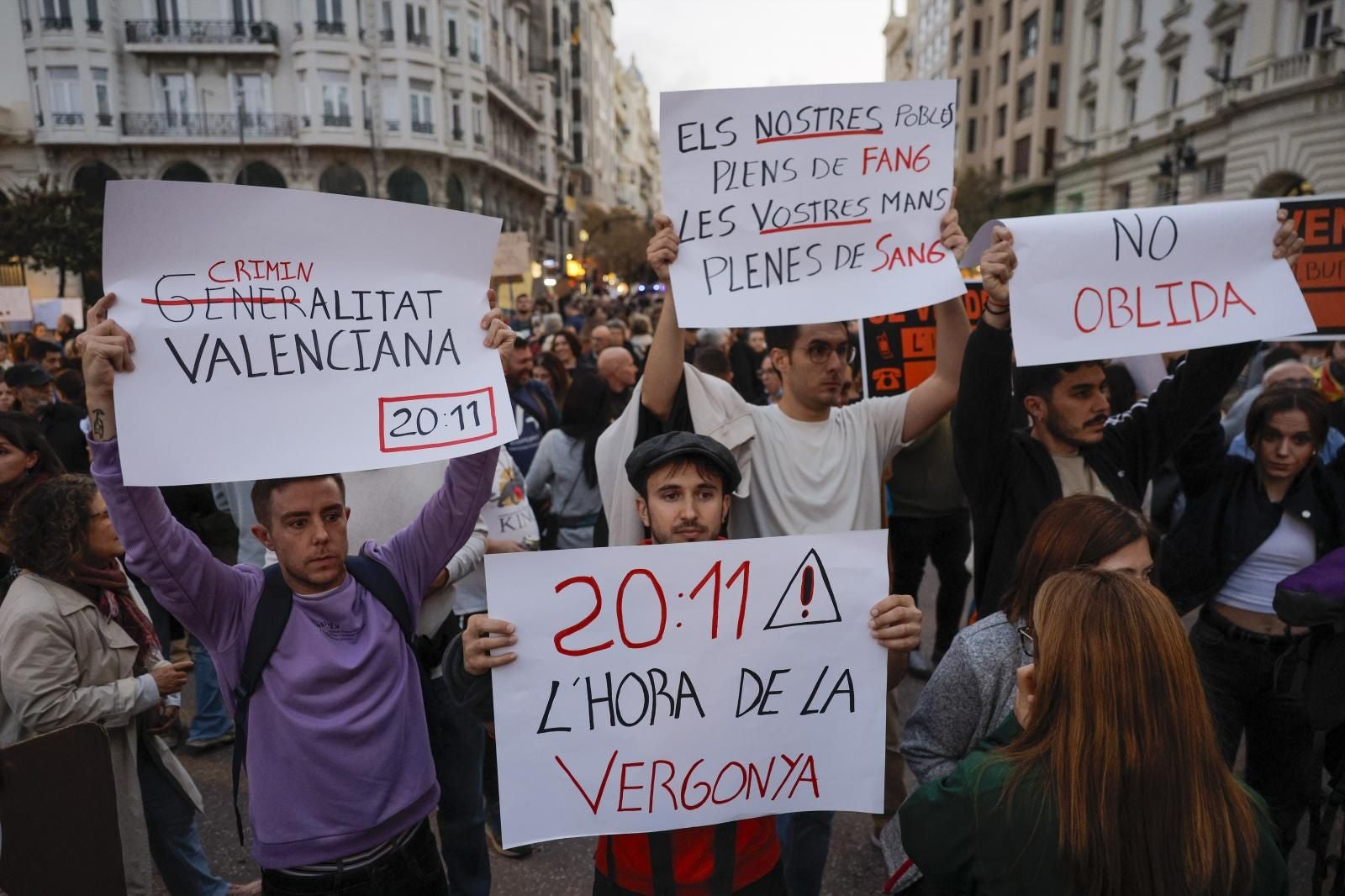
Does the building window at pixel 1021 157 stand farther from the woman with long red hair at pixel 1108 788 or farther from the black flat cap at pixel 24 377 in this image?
the woman with long red hair at pixel 1108 788

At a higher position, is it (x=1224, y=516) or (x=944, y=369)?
(x=944, y=369)

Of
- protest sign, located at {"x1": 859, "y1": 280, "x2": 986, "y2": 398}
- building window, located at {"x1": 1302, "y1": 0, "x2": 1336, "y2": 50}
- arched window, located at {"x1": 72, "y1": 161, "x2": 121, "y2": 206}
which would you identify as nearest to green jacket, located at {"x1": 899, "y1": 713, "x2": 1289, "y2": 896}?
protest sign, located at {"x1": 859, "y1": 280, "x2": 986, "y2": 398}

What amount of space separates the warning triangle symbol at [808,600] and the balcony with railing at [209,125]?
40335 millimetres

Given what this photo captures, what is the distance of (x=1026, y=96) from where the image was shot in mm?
42156

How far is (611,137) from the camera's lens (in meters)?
85.0

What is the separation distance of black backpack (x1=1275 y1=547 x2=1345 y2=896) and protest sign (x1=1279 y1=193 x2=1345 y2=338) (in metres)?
1.70

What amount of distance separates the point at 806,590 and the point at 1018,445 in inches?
41.8

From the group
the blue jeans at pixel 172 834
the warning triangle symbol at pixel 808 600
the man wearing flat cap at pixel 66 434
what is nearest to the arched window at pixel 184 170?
the man wearing flat cap at pixel 66 434

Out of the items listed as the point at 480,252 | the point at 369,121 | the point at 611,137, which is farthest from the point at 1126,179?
the point at 611,137

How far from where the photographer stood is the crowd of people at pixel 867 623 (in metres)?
1.22

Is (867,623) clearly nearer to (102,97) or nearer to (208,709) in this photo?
(208,709)

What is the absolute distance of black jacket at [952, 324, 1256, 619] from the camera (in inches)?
88.0

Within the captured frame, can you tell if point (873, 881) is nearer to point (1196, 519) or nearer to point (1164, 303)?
point (1196, 519)

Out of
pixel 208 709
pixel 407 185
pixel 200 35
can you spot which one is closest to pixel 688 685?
pixel 208 709
